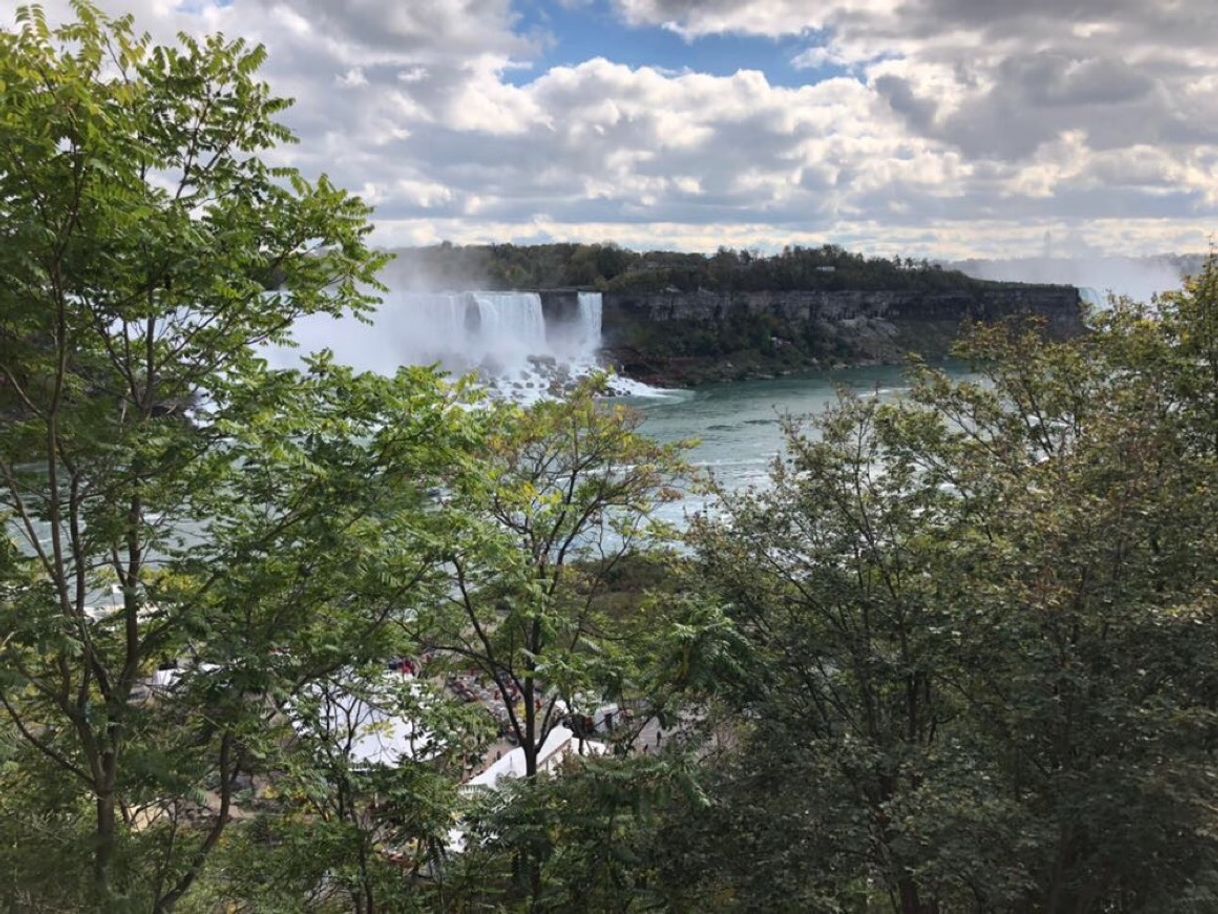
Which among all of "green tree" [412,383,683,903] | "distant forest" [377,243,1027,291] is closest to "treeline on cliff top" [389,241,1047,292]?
"distant forest" [377,243,1027,291]

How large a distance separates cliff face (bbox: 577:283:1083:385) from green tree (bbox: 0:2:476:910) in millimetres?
72438

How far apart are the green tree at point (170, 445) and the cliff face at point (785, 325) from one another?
72438mm

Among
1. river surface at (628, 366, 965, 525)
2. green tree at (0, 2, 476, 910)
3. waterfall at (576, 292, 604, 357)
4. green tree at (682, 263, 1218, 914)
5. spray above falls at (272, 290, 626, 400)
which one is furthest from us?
waterfall at (576, 292, 604, 357)

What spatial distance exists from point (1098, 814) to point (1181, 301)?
754 cm

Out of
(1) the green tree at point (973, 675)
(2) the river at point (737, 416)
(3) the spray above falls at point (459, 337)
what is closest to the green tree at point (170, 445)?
(1) the green tree at point (973, 675)

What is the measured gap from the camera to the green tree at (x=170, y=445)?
4.11 meters

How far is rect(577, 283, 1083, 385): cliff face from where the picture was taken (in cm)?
8631

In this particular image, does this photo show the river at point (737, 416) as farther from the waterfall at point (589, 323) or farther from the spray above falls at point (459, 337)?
the waterfall at point (589, 323)

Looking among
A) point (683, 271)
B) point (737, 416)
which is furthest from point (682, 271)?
point (737, 416)

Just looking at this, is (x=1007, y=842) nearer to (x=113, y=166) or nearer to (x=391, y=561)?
(x=391, y=561)

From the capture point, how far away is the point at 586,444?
955 centimetres

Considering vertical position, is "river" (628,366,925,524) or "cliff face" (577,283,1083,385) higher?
"cliff face" (577,283,1083,385)

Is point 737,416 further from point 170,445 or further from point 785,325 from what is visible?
point 170,445

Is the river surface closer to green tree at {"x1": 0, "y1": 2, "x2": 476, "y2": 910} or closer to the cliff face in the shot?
the cliff face
